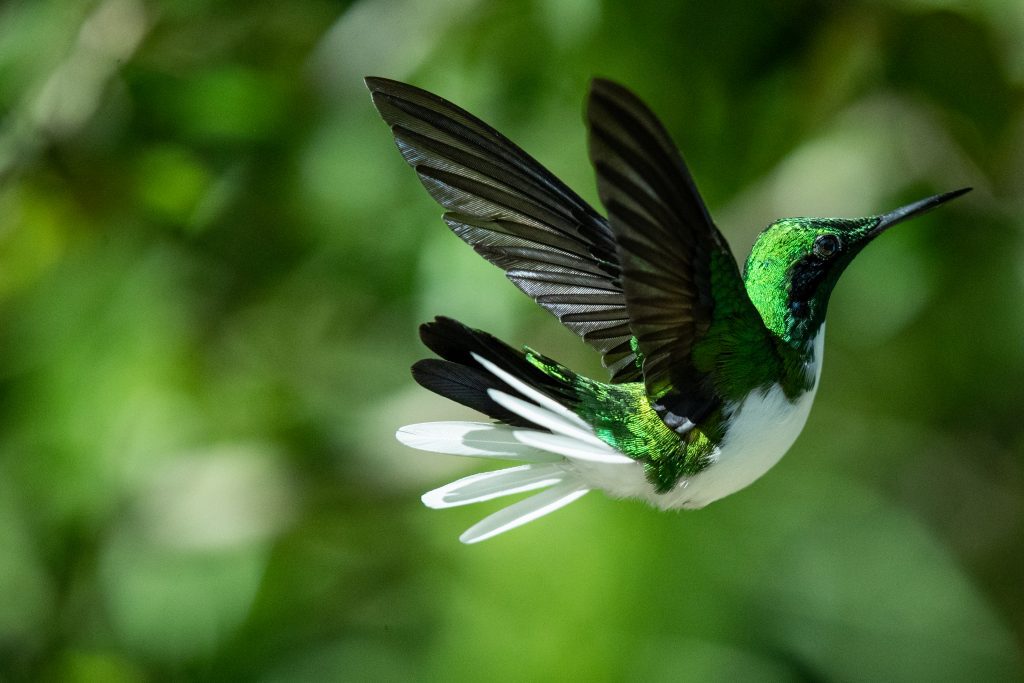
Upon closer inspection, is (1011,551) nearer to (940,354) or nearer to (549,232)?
(940,354)

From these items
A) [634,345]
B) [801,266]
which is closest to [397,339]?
[634,345]

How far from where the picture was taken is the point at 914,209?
49 centimetres

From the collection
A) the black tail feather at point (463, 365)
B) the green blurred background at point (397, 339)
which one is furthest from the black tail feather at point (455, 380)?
the green blurred background at point (397, 339)

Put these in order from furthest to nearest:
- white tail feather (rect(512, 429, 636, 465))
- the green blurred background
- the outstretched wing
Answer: the green blurred background, white tail feather (rect(512, 429, 636, 465)), the outstretched wing

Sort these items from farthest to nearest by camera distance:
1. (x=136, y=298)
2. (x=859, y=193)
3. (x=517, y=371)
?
(x=136, y=298)
(x=859, y=193)
(x=517, y=371)

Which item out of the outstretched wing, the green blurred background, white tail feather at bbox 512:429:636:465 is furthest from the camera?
the green blurred background

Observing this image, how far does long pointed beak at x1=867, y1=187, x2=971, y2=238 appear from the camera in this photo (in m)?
0.48

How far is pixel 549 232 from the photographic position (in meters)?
0.61

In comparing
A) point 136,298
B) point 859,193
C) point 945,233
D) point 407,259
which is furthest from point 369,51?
point 945,233

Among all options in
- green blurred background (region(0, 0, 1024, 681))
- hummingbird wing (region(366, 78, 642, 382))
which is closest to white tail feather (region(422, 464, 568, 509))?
hummingbird wing (region(366, 78, 642, 382))

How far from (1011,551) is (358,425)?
3.41 feet

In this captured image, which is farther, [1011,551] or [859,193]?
[1011,551]

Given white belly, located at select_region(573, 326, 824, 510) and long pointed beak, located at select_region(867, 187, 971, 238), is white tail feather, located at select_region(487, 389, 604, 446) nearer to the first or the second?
white belly, located at select_region(573, 326, 824, 510)

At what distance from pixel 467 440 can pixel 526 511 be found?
58mm
